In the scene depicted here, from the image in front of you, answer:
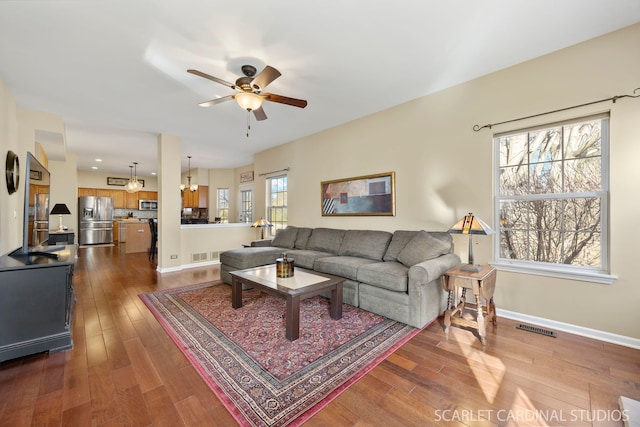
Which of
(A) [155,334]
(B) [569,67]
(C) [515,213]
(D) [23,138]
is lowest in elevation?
(A) [155,334]

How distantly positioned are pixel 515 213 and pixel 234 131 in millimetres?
4540

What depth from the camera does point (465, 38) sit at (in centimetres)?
234

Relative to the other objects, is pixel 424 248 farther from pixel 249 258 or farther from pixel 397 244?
pixel 249 258

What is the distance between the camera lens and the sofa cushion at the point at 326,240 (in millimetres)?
4195

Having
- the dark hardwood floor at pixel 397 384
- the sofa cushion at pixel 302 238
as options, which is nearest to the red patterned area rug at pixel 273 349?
the dark hardwood floor at pixel 397 384

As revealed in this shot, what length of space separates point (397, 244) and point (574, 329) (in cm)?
183

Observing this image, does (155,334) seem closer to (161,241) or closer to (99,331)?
(99,331)

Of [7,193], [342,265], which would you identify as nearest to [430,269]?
[342,265]

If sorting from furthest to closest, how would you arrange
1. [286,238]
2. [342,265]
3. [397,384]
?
[286,238]
[342,265]
[397,384]

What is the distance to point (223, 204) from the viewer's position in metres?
9.06

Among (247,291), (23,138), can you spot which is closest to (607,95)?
(247,291)

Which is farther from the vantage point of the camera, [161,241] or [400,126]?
[161,241]

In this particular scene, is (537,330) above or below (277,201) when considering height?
below

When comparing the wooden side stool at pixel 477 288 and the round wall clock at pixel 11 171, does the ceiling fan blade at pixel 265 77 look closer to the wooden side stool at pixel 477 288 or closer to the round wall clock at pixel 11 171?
the wooden side stool at pixel 477 288
